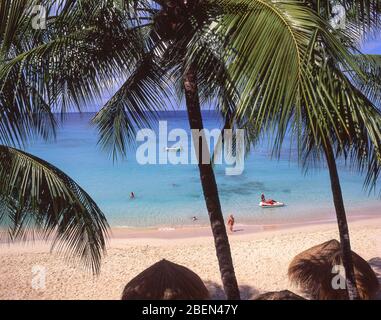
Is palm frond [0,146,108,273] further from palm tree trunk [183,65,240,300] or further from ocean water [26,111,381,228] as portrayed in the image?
ocean water [26,111,381,228]

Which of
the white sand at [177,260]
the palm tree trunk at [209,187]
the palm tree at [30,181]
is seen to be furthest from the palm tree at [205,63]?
the white sand at [177,260]

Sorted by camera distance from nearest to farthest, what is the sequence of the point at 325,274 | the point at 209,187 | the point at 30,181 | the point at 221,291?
the point at 30,181 → the point at 209,187 → the point at 325,274 → the point at 221,291

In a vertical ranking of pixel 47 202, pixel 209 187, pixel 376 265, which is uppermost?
pixel 209 187

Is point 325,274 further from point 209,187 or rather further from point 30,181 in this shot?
point 30,181

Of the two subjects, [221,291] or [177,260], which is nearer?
[221,291]

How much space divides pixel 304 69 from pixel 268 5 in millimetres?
517

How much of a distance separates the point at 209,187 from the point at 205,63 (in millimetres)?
1239

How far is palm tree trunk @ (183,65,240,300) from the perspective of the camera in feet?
11.2

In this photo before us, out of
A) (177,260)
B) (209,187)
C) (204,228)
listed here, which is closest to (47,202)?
(209,187)

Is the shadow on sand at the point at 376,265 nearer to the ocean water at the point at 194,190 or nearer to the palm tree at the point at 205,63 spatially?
the ocean water at the point at 194,190

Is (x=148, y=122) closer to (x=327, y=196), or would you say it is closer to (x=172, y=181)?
(x=327, y=196)

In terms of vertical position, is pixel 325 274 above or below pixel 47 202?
→ below

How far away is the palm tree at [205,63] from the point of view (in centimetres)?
→ 197

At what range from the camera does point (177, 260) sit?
24.6ft
